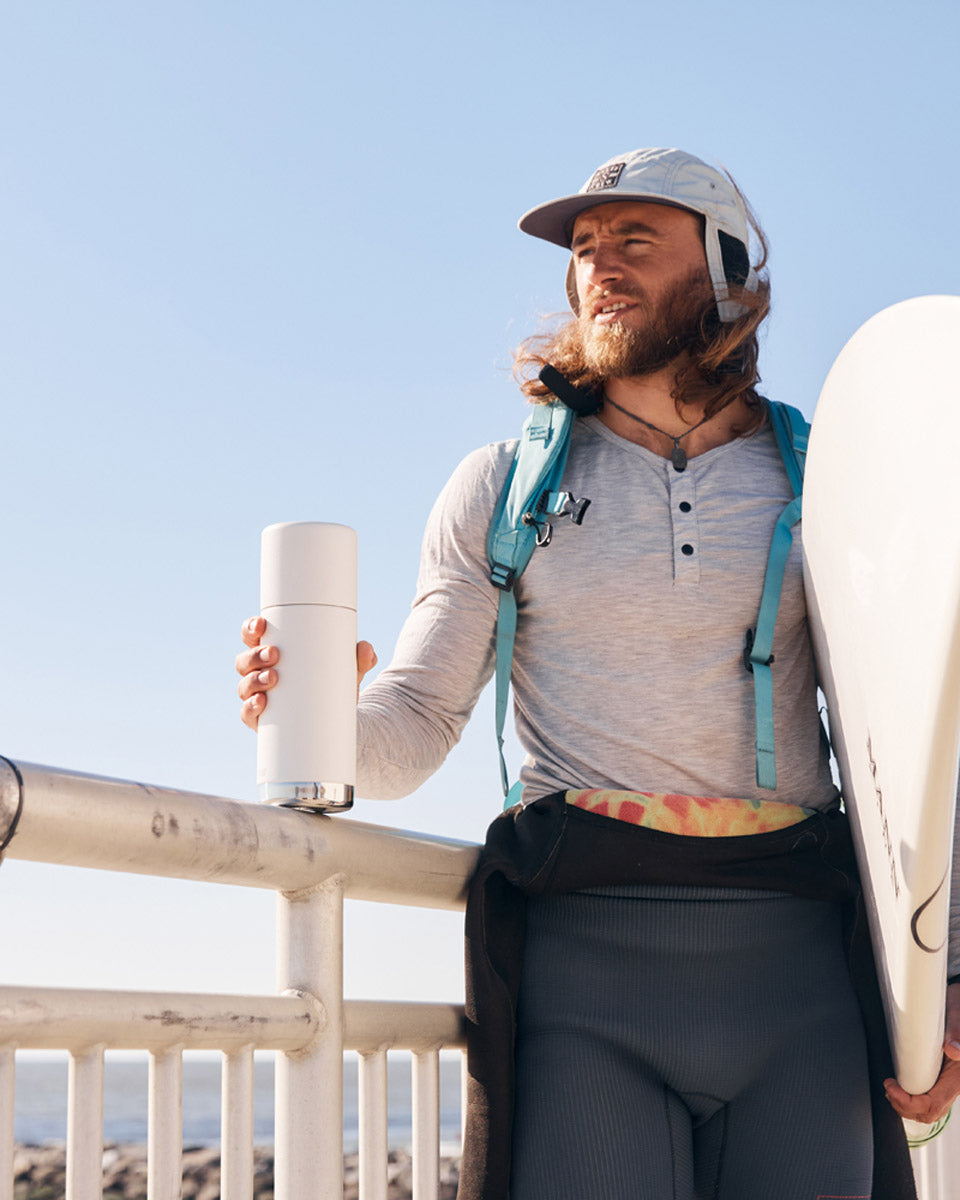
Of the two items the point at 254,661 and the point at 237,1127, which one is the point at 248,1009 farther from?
the point at 254,661

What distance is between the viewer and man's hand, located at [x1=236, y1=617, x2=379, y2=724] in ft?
5.33

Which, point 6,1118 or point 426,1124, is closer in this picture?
point 6,1118

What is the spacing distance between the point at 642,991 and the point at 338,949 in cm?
36

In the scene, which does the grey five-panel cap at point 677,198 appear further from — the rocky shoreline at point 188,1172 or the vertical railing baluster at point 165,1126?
the rocky shoreline at point 188,1172

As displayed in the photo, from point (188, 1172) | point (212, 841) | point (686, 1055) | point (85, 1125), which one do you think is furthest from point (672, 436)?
point (188, 1172)

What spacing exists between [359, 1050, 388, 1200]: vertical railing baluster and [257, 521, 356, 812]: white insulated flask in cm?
31

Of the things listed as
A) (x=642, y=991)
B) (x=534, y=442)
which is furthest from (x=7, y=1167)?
(x=534, y=442)

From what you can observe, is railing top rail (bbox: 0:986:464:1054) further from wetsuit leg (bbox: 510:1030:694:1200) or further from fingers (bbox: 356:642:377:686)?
fingers (bbox: 356:642:377:686)

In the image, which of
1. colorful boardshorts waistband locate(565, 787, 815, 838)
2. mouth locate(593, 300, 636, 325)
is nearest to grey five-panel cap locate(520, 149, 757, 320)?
mouth locate(593, 300, 636, 325)

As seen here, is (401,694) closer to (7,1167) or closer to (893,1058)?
(893,1058)

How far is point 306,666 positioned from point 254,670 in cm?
7

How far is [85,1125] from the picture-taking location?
49.5 inches

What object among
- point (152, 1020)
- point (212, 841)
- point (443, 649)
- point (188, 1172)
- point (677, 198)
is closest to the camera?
point (152, 1020)

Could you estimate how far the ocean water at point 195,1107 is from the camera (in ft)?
60.5
